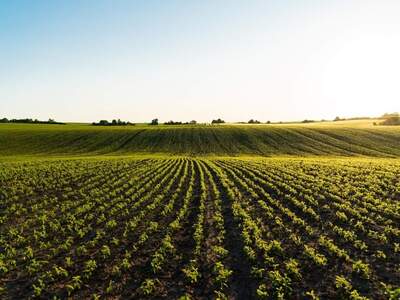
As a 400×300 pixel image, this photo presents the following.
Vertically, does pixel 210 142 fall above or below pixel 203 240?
above

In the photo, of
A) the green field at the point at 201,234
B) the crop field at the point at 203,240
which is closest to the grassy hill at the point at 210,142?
the green field at the point at 201,234

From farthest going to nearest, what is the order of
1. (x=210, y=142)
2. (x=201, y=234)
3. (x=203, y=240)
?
(x=210, y=142) → (x=201, y=234) → (x=203, y=240)

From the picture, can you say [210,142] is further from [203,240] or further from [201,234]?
[203,240]

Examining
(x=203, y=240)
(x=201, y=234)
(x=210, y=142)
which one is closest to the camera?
(x=203, y=240)

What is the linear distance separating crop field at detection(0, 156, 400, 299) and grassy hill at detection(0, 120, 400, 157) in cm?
3788

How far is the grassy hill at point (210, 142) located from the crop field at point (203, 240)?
37.9 metres

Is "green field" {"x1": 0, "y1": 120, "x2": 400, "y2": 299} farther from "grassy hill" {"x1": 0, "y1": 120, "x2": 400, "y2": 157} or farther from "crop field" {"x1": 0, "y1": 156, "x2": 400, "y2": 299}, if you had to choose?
"grassy hill" {"x1": 0, "y1": 120, "x2": 400, "y2": 157}

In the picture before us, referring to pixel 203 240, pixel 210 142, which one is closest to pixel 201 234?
pixel 203 240

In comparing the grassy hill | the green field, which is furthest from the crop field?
the grassy hill

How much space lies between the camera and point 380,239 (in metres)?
14.0

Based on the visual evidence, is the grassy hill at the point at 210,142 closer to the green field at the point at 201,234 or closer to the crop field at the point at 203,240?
the green field at the point at 201,234

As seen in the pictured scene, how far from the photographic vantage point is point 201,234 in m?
15.5

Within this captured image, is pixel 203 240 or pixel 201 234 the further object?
pixel 201 234

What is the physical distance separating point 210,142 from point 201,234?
59.7 meters
